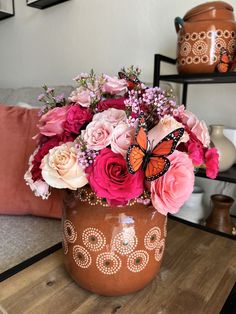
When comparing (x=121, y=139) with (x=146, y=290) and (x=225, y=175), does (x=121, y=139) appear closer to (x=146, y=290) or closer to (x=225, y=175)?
(x=146, y=290)

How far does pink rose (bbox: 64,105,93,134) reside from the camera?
0.45 m

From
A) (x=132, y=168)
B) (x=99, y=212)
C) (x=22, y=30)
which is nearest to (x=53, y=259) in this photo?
(x=99, y=212)

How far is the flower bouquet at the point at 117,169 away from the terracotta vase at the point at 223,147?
0.44 m

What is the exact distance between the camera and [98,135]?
0.41m

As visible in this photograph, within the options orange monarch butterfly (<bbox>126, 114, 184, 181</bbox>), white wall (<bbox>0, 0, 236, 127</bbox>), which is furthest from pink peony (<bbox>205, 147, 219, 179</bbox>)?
white wall (<bbox>0, 0, 236, 127</bbox>)

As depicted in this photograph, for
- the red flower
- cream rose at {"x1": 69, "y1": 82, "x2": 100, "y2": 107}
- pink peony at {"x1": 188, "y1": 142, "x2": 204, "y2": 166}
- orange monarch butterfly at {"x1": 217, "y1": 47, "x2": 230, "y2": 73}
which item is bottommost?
pink peony at {"x1": 188, "y1": 142, "x2": 204, "y2": 166}

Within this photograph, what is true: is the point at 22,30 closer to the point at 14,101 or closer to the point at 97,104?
the point at 14,101

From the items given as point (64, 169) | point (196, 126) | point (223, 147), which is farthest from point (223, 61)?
point (64, 169)

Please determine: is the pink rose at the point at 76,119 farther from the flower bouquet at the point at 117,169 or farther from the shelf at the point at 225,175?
the shelf at the point at 225,175

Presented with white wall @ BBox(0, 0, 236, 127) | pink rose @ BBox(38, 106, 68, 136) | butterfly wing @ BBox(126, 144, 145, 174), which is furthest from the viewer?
white wall @ BBox(0, 0, 236, 127)

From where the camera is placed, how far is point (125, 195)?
403mm

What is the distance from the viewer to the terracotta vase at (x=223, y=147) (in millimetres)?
882

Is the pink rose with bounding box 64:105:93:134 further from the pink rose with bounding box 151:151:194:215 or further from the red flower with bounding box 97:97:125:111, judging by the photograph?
the pink rose with bounding box 151:151:194:215

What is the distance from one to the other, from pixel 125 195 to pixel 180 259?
1.11 feet
